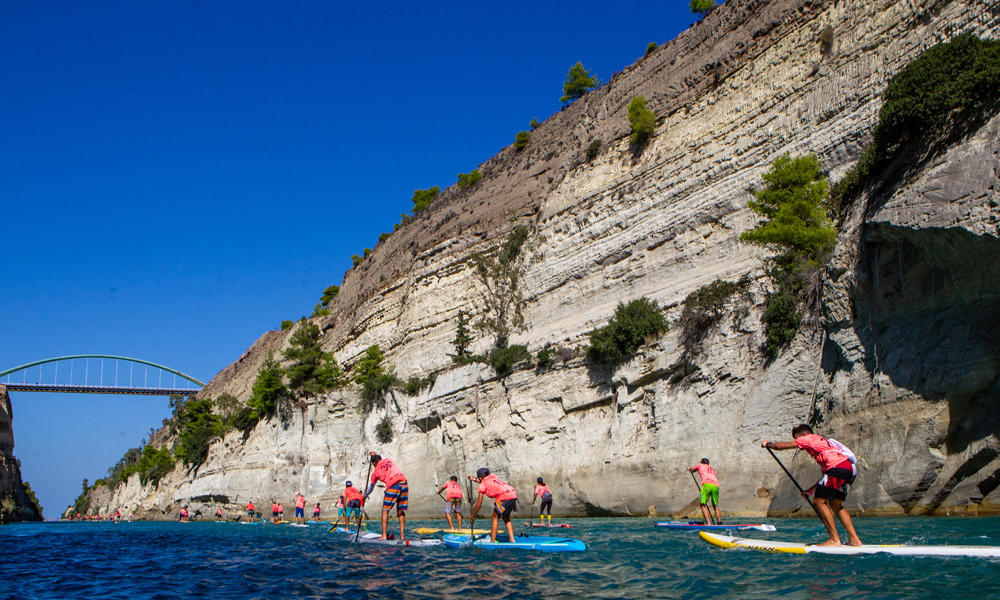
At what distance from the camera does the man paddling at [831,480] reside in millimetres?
8734

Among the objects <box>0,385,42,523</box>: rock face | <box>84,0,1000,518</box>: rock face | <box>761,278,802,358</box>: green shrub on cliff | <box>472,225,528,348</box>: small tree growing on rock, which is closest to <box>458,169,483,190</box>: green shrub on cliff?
<box>84,0,1000,518</box>: rock face

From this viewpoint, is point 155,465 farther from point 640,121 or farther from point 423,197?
point 640,121

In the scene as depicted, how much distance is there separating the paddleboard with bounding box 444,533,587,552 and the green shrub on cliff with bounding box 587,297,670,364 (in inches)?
419

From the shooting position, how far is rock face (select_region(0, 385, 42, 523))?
48.5 meters

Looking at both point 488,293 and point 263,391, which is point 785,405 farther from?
point 263,391

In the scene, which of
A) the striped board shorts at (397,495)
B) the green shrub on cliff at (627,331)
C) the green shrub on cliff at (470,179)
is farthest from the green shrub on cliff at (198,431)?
the striped board shorts at (397,495)

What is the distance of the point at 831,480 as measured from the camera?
877cm

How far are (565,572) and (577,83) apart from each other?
1387 inches

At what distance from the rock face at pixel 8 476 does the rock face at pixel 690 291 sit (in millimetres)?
17213

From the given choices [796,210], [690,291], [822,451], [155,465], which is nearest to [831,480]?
[822,451]

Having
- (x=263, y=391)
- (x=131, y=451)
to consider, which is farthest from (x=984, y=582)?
(x=131, y=451)

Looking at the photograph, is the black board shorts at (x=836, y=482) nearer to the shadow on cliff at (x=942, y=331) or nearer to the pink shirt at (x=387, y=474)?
the shadow on cliff at (x=942, y=331)

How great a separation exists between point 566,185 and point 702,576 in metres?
25.6

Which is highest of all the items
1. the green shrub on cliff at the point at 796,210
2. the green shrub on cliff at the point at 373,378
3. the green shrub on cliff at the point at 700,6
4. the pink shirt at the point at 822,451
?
the green shrub on cliff at the point at 700,6
